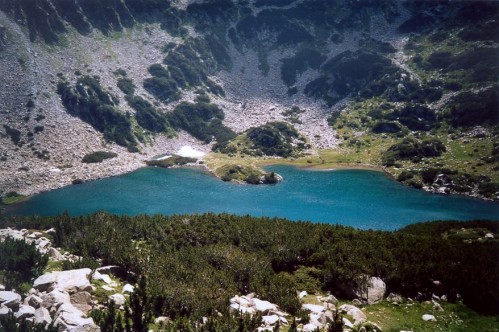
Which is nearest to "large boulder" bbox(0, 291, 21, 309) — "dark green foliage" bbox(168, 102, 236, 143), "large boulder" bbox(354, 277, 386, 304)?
"large boulder" bbox(354, 277, 386, 304)

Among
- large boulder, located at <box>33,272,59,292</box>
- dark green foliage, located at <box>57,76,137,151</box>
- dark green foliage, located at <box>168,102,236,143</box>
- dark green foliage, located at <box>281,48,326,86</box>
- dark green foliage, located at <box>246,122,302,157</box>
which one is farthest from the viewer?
dark green foliage, located at <box>281,48,326,86</box>

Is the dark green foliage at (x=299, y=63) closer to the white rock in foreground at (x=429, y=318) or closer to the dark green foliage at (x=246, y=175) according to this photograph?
the dark green foliage at (x=246, y=175)

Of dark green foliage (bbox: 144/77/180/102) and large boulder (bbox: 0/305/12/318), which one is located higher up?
dark green foliage (bbox: 144/77/180/102)

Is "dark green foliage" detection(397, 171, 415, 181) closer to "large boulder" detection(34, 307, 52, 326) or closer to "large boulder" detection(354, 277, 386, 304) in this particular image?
"large boulder" detection(354, 277, 386, 304)

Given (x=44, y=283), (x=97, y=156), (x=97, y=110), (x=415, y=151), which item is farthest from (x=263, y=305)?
(x=97, y=110)

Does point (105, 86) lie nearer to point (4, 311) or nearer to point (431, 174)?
point (431, 174)

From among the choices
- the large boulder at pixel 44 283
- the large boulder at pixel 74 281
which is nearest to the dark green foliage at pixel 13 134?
the large boulder at pixel 74 281
